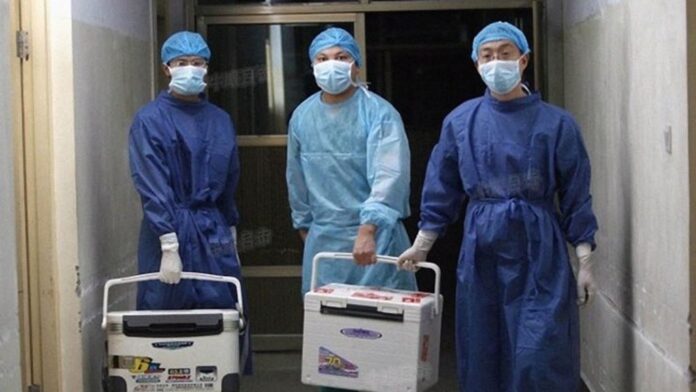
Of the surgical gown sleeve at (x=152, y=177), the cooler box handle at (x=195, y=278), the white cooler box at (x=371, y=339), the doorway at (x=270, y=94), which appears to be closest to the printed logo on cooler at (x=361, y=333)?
the white cooler box at (x=371, y=339)

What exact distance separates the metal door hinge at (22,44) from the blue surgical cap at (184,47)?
595 mm

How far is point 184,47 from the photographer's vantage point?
4.68 metres

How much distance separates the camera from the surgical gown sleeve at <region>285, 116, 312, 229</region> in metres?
4.75

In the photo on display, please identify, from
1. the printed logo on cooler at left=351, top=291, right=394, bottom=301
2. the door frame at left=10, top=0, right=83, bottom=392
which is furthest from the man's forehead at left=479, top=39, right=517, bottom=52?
the door frame at left=10, top=0, right=83, bottom=392

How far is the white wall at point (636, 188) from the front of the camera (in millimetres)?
3275

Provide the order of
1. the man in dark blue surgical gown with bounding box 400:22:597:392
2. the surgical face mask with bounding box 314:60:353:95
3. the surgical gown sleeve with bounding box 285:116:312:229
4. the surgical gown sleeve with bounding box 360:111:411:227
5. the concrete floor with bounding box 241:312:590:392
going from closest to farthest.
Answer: the man in dark blue surgical gown with bounding box 400:22:597:392 → the surgical gown sleeve with bounding box 360:111:411:227 → the surgical face mask with bounding box 314:60:353:95 → the surgical gown sleeve with bounding box 285:116:312:229 → the concrete floor with bounding box 241:312:590:392

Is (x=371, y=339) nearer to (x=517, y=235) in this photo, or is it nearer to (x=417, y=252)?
(x=417, y=252)

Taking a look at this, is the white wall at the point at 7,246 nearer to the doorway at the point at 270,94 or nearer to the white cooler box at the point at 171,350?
the white cooler box at the point at 171,350

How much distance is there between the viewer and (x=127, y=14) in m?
5.34

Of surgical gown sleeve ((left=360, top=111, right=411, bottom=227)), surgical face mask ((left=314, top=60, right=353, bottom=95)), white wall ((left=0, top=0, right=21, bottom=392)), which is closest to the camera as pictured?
white wall ((left=0, top=0, right=21, bottom=392))

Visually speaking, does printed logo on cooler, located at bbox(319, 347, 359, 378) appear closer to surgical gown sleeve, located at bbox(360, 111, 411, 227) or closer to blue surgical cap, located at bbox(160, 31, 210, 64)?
A: surgical gown sleeve, located at bbox(360, 111, 411, 227)

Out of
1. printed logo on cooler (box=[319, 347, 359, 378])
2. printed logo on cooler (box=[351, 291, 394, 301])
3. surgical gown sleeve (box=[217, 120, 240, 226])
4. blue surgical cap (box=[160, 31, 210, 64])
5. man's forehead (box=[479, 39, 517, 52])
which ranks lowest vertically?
printed logo on cooler (box=[319, 347, 359, 378])

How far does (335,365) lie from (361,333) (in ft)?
0.48

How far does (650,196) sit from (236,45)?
301cm
